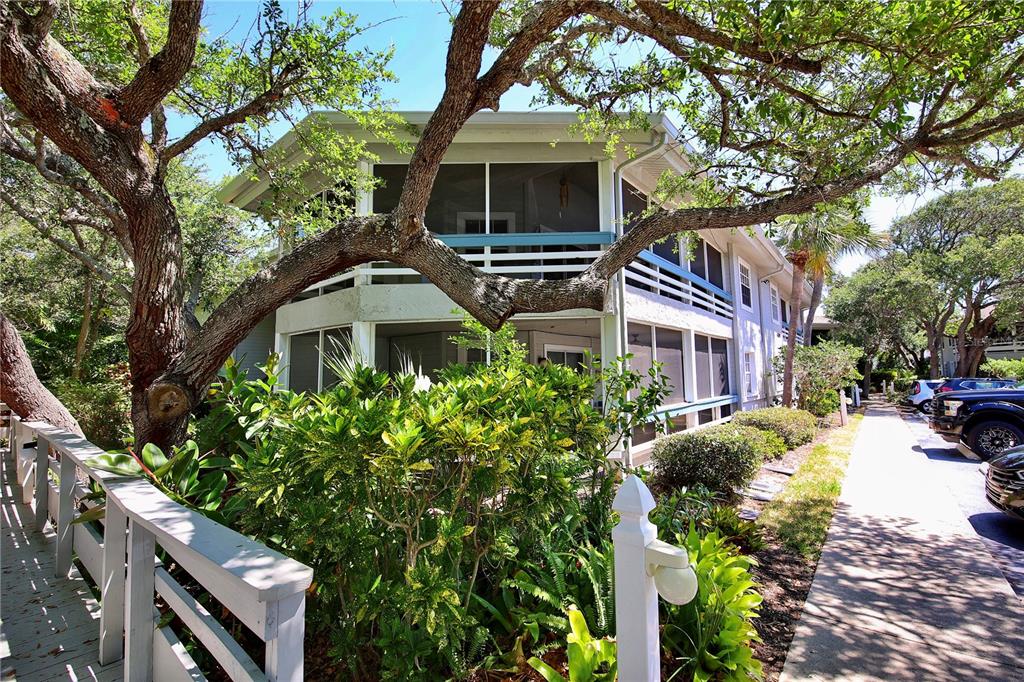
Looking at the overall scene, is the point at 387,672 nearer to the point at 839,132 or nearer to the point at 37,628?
the point at 37,628

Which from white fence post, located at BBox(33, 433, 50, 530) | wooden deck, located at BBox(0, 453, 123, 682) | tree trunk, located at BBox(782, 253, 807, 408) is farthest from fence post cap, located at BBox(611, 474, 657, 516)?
tree trunk, located at BBox(782, 253, 807, 408)

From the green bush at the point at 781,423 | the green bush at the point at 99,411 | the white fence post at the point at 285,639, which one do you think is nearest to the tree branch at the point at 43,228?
the green bush at the point at 99,411

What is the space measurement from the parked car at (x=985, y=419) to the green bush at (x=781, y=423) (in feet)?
8.95

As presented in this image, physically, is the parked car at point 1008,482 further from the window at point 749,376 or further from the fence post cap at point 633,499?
the window at point 749,376

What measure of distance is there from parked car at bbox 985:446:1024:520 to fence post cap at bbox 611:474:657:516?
21.4 ft

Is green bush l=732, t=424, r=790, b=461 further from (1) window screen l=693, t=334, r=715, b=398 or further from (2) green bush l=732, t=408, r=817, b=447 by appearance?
(1) window screen l=693, t=334, r=715, b=398

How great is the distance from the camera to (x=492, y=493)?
272 centimetres

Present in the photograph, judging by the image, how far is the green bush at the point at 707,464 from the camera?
680 cm

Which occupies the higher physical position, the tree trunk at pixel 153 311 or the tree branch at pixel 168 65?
the tree branch at pixel 168 65

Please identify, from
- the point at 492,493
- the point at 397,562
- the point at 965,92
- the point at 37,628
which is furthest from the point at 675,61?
the point at 37,628

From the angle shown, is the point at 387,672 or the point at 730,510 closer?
the point at 387,672

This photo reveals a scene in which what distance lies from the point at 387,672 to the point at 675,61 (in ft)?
22.6

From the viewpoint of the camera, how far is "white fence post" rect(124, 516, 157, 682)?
7.36 ft

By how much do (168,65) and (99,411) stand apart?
10154 millimetres
